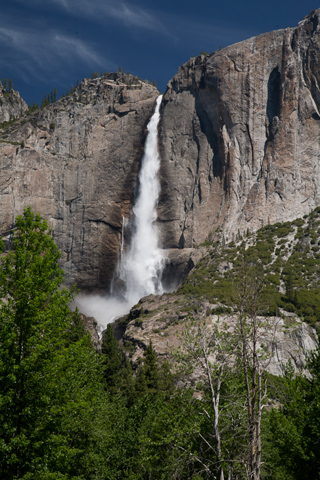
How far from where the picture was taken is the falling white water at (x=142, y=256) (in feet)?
365

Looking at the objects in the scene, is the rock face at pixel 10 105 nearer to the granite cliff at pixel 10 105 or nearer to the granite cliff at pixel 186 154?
the granite cliff at pixel 10 105

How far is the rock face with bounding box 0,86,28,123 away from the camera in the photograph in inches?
5758

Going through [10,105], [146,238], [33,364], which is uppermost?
[10,105]

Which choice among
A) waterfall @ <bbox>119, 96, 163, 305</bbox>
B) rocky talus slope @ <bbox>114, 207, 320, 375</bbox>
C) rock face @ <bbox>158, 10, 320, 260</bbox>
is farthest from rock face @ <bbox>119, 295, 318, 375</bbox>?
rock face @ <bbox>158, 10, 320, 260</bbox>

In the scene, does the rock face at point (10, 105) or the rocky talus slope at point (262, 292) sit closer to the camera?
the rocky talus slope at point (262, 292)

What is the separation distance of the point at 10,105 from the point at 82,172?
49.2 meters

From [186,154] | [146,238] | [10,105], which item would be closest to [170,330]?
[146,238]

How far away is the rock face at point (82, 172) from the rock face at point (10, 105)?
1006 inches

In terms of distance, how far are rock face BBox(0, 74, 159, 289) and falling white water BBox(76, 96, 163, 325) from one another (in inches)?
89.0

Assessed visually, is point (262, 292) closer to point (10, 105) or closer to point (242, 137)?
point (242, 137)

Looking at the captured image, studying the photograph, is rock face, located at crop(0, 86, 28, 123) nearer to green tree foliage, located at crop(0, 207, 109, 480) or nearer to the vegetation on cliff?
the vegetation on cliff

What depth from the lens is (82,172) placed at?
117 metres

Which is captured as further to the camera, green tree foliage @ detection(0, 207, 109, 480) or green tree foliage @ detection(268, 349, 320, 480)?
green tree foliage @ detection(268, 349, 320, 480)

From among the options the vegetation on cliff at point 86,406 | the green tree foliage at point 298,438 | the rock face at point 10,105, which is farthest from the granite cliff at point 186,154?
the green tree foliage at point 298,438
